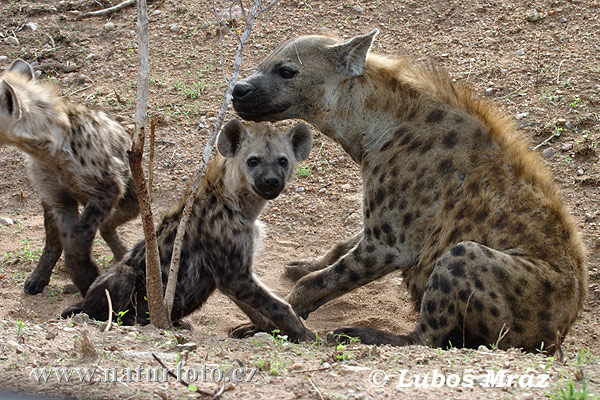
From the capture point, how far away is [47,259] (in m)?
4.93

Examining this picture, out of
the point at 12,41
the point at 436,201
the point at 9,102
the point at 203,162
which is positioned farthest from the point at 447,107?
the point at 12,41

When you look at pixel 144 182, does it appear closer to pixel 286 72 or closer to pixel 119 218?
pixel 286 72

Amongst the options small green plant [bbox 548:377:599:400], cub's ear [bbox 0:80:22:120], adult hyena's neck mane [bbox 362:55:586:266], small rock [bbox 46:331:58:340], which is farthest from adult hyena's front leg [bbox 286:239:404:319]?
cub's ear [bbox 0:80:22:120]

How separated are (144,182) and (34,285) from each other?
182 cm

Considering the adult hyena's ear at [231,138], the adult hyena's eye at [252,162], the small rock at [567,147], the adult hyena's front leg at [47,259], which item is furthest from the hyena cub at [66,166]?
the small rock at [567,147]

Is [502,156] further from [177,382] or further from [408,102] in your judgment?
[177,382]

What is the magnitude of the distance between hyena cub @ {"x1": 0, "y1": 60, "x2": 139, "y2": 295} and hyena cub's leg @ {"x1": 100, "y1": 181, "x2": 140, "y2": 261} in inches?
0.4

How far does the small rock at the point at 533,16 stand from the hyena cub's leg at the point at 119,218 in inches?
166

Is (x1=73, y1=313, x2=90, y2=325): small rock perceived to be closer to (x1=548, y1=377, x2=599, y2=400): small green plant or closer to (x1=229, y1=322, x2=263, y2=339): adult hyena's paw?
(x1=229, y1=322, x2=263, y2=339): adult hyena's paw

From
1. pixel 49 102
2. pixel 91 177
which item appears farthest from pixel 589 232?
pixel 49 102

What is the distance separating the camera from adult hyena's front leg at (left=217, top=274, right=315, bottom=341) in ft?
13.5

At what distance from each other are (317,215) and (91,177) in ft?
6.21

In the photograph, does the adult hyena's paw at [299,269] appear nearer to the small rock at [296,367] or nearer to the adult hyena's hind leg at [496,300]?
the adult hyena's hind leg at [496,300]

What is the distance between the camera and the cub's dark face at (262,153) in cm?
424
